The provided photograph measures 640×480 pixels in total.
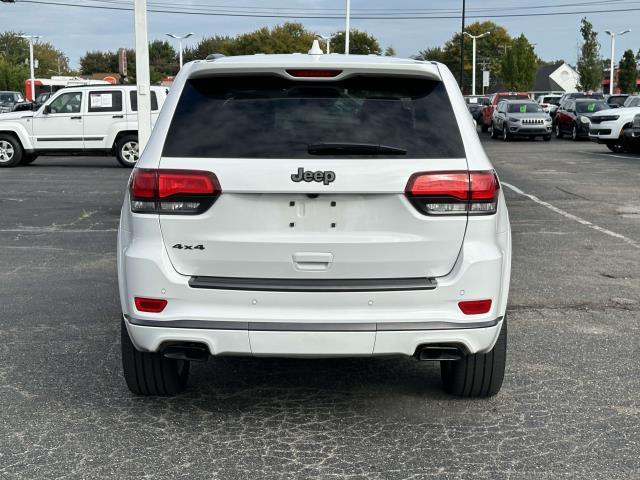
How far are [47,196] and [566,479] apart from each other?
45.0 feet

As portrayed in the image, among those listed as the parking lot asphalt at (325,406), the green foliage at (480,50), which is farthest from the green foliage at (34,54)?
the parking lot asphalt at (325,406)

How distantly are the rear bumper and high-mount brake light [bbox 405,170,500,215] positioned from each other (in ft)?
1.74

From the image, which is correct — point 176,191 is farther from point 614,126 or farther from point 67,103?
point 614,126

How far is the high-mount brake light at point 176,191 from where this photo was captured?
13.8 ft

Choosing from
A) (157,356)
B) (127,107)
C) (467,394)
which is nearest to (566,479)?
(467,394)

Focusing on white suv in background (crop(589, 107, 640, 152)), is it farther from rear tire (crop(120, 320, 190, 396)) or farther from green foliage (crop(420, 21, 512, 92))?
green foliage (crop(420, 21, 512, 92))

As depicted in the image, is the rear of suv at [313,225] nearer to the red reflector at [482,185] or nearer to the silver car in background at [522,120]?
the red reflector at [482,185]

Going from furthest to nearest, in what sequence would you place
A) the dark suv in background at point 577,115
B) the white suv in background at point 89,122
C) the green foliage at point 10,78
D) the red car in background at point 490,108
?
the green foliage at point 10,78
the red car in background at point 490,108
the dark suv in background at point 577,115
the white suv in background at point 89,122

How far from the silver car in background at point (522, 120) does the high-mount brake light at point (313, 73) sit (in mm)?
32746

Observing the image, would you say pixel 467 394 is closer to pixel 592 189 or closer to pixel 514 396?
pixel 514 396

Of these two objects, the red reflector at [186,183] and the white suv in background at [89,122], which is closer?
the red reflector at [186,183]

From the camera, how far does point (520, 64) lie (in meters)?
85.6

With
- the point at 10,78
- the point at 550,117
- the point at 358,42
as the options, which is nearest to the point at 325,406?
the point at 550,117

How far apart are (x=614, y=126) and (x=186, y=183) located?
24329 mm
